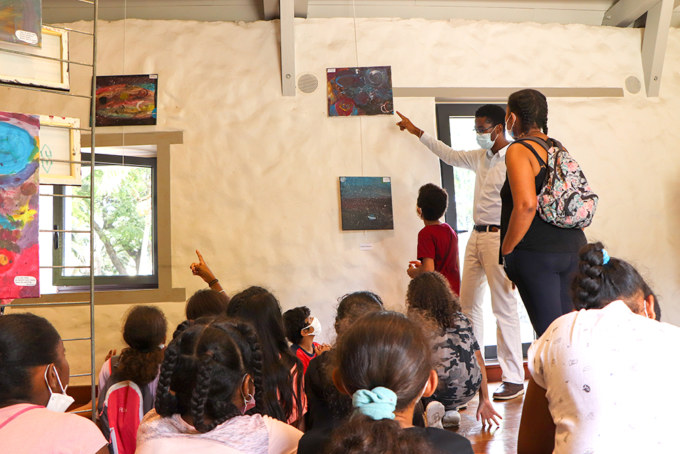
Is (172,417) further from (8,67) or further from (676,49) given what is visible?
(676,49)

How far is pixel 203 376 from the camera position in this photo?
1483mm

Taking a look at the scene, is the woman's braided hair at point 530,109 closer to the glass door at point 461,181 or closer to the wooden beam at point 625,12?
the glass door at point 461,181

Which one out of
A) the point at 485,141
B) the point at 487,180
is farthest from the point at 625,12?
the point at 487,180

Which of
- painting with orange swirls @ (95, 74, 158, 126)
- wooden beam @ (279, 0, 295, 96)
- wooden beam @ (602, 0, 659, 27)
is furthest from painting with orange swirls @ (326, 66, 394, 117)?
wooden beam @ (602, 0, 659, 27)

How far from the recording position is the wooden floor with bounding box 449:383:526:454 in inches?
107

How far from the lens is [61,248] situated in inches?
181

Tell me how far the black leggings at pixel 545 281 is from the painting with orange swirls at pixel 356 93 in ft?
7.66

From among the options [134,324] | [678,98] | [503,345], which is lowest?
[503,345]

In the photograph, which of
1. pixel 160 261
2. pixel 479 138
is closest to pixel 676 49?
pixel 479 138

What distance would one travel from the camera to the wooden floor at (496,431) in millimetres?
2715

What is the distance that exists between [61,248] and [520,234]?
10.9 feet

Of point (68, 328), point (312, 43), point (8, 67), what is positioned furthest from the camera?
point (312, 43)

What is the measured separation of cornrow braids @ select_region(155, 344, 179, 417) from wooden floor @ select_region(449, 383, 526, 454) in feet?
5.23

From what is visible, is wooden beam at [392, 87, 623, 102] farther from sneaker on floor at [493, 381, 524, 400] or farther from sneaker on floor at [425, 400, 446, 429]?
sneaker on floor at [425, 400, 446, 429]
